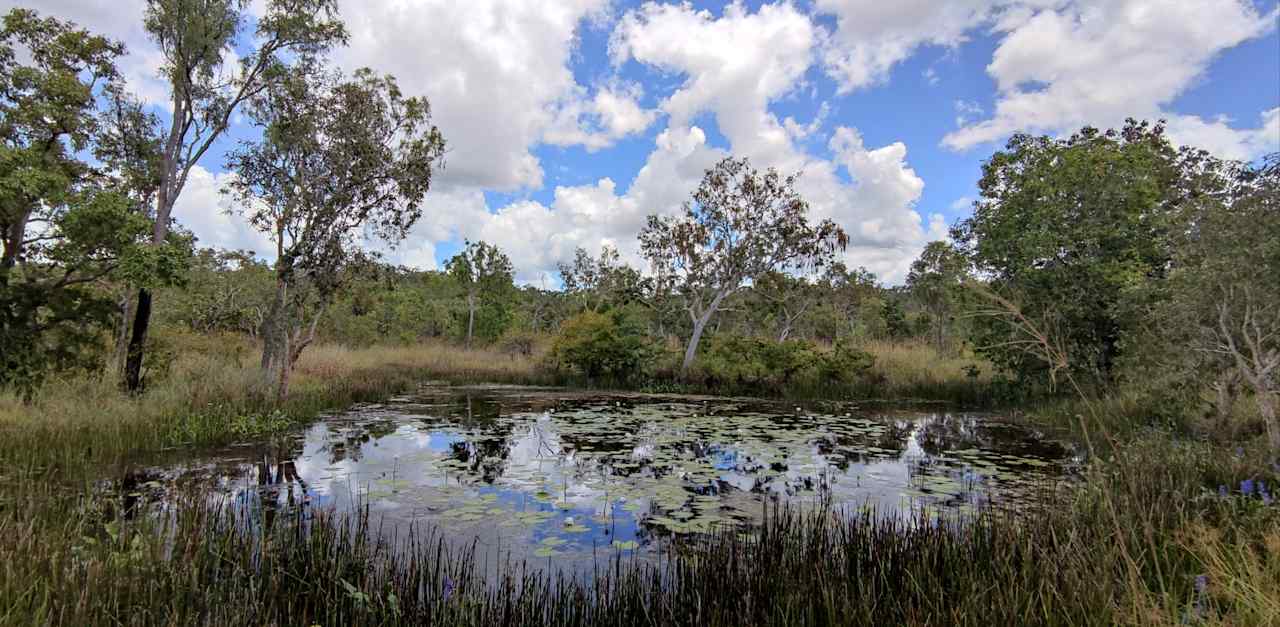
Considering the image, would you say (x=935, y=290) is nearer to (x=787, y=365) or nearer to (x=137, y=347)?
(x=787, y=365)

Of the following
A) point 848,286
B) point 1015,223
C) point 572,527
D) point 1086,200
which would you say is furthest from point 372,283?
point 848,286

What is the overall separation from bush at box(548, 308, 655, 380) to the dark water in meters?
8.15

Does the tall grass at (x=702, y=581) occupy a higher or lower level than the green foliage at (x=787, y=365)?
lower

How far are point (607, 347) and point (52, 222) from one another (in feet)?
51.7

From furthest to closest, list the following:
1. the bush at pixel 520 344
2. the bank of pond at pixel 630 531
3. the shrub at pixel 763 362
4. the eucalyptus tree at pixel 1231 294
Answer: the bush at pixel 520 344 < the shrub at pixel 763 362 < the eucalyptus tree at pixel 1231 294 < the bank of pond at pixel 630 531

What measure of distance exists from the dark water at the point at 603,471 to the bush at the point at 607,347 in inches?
321

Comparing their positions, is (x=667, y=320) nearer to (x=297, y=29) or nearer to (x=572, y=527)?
(x=297, y=29)

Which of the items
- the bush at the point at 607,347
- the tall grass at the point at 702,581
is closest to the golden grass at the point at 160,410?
the tall grass at the point at 702,581

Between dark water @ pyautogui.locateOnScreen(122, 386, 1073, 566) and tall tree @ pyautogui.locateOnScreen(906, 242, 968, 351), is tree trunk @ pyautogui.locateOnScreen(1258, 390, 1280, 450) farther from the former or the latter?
tall tree @ pyautogui.locateOnScreen(906, 242, 968, 351)

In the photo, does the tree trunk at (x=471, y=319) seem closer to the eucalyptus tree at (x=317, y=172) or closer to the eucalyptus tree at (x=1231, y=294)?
the eucalyptus tree at (x=317, y=172)

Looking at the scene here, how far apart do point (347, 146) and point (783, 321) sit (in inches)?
1114

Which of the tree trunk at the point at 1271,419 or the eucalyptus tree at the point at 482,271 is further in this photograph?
the eucalyptus tree at the point at 482,271

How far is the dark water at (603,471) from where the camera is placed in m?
6.11

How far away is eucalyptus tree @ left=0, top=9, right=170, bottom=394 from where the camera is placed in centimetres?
1117
